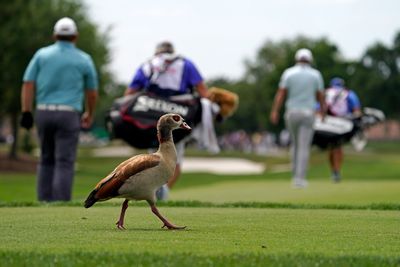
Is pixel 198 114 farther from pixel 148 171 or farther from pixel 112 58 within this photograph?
pixel 112 58

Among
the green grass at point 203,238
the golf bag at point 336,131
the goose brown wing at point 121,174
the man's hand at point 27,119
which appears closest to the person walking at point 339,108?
the golf bag at point 336,131

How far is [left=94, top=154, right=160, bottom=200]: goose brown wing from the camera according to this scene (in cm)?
828

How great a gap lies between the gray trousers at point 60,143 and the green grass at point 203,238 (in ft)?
9.54

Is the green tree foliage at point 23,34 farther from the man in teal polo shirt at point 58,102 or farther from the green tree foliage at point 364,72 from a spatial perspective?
the green tree foliage at point 364,72

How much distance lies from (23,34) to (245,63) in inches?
4318

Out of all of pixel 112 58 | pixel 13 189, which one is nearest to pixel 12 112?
pixel 112 58

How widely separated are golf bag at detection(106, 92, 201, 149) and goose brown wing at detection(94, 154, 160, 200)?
232 inches

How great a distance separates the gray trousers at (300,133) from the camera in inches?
749

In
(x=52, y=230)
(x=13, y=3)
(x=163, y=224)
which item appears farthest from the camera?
(x=13, y=3)

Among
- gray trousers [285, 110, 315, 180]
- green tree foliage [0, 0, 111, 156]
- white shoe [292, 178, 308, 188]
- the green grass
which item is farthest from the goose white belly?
green tree foliage [0, 0, 111, 156]

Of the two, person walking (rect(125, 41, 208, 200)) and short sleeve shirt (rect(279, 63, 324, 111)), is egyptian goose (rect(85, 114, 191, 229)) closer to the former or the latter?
person walking (rect(125, 41, 208, 200))

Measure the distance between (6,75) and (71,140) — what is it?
103 ft

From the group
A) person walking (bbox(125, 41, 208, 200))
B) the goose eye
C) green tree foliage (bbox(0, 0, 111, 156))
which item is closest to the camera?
the goose eye

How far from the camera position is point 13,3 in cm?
4094
